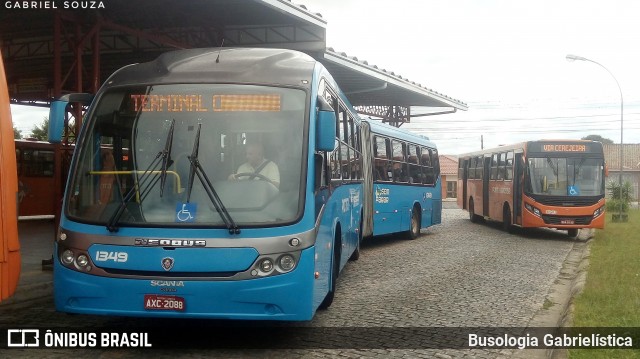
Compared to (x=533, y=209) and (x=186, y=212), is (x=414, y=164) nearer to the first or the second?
(x=533, y=209)

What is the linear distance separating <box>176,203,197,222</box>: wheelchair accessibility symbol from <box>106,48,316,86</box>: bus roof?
1.33 m

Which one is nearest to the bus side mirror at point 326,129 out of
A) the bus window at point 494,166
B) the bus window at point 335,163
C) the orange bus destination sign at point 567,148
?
the bus window at point 335,163

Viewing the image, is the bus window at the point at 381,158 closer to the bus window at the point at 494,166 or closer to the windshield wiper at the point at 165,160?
the bus window at the point at 494,166

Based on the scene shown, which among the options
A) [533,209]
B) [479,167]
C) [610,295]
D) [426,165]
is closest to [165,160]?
[610,295]

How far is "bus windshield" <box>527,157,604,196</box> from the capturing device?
63.7ft

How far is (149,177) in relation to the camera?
624 cm

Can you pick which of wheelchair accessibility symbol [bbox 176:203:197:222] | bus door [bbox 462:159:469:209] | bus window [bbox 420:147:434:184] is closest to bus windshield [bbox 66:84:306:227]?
wheelchair accessibility symbol [bbox 176:203:197:222]

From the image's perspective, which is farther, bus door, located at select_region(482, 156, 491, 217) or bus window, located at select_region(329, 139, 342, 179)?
bus door, located at select_region(482, 156, 491, 217)

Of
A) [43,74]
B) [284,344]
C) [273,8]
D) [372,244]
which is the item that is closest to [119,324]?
[284,344]

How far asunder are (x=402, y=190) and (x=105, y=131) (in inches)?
482

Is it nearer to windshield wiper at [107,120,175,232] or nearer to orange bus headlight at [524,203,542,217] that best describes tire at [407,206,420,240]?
orange bus headlight at [524,203,542,217]

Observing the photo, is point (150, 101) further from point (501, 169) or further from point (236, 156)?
point (501, 169)

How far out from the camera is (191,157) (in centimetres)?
625

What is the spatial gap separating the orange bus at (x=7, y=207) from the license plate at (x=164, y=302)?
122 centimetres
